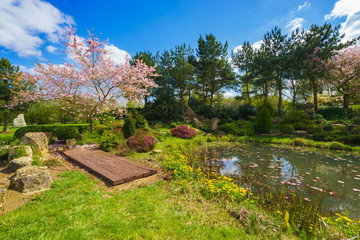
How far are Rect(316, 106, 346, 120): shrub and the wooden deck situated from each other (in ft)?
66.6

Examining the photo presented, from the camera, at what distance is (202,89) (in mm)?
23172

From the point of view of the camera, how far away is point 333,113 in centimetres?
1569

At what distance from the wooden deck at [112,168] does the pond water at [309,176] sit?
291 centimetres

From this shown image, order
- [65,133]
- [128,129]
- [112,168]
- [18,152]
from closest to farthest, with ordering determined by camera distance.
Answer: [112,168], [18,152], [65,133], [128,129]

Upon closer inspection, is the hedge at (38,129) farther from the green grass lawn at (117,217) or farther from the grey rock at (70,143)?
the green grass lawn at (117,217)

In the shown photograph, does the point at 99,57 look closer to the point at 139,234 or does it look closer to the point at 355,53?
the point at 139,234

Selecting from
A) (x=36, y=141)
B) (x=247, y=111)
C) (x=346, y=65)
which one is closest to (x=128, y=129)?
(x=36, y=141)

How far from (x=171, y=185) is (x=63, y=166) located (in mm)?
4261

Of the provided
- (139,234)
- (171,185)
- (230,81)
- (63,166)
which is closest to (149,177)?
(171,185)

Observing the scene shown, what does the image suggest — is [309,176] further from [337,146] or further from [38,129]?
[38,129]

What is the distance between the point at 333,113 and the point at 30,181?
76.9 feet

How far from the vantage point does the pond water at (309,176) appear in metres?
3.60

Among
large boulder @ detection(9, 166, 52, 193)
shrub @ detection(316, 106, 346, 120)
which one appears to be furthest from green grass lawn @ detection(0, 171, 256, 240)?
shrub @ detection(316, 106, 346, 120)

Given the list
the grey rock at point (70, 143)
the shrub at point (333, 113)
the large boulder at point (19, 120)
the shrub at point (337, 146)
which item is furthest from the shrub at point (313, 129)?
the large boulder at point (19, 120)
